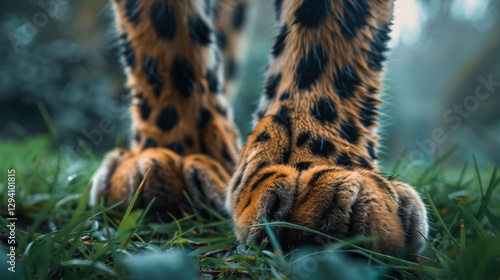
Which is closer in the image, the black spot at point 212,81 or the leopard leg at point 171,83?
the leopard leg at point 171,83

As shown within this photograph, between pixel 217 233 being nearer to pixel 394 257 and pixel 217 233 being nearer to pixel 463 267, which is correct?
pixel 394 257

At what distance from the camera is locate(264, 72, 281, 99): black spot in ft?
4.88

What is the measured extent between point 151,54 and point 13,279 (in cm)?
115

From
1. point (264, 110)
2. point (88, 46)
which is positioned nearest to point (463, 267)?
point (264, 110)

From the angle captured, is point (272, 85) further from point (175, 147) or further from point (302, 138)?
point (175, 147)

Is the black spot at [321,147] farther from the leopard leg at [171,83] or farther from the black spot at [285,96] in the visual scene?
the leopard leg at [171,83]

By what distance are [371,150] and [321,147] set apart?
Result: 0.56 ft

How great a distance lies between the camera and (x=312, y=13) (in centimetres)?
140

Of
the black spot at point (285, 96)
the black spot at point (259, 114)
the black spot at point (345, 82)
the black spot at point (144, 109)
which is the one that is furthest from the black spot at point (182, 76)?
the black spot at point (345, 82)

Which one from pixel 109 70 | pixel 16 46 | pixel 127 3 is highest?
pixel 127 3

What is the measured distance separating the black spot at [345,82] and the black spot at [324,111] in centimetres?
5

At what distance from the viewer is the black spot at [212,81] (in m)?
1.94

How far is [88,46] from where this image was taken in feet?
24.2

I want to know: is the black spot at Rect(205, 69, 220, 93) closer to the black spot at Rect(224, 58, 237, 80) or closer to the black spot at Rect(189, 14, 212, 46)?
the black spot at Rect(189, 14, 212, 46)
